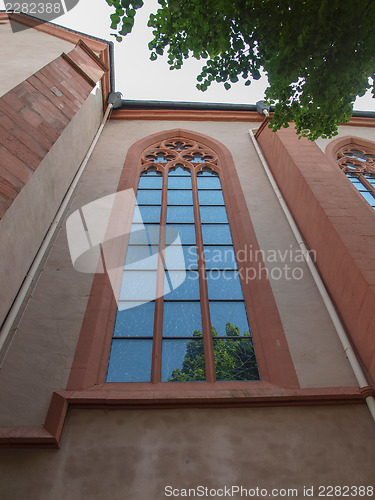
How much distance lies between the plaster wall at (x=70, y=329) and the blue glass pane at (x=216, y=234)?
0.53 meters

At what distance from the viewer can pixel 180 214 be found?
7387 mm

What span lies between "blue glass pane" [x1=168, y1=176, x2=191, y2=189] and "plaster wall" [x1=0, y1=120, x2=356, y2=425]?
1679 millimetres

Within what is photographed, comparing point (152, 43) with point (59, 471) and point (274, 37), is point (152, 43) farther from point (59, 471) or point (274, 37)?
point (59, 471)

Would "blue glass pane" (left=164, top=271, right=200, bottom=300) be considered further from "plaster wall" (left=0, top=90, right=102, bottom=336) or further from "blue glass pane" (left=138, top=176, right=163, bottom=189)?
"blue glass pane" (left=138, top=176, right=163, bottom=189)

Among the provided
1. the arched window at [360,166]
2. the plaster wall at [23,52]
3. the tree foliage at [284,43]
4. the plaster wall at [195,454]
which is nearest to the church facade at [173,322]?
the plaster wall at [195,454]

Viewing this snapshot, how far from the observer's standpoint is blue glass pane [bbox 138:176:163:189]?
838 centimetres

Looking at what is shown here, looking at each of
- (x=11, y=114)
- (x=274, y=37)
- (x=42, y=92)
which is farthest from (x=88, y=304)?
(x=274, y=37)

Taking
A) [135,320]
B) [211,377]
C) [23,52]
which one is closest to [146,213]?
[135,320]

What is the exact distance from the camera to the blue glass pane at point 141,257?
596 cm

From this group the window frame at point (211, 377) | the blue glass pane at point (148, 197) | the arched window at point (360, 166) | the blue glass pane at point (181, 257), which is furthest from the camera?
the arched window at point (360, 166)

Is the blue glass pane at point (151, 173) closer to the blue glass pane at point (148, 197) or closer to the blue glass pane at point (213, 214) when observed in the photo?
the blue glass pane at point (148, 197)

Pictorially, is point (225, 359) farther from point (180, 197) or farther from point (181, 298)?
point (180, 197)

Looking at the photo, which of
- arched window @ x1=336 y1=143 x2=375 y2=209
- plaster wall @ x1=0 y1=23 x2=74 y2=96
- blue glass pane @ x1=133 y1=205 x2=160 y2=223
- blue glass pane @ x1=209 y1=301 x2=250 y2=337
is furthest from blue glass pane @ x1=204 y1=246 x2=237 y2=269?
plaster wall @ x1=0 y1=23 x2=74 y2=96

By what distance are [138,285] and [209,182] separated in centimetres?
384
